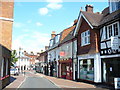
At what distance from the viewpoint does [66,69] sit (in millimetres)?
27609

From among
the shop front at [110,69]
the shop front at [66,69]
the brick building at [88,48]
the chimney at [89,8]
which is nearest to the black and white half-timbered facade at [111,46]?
the shop front at [110,69]

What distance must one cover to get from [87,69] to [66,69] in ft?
27.3

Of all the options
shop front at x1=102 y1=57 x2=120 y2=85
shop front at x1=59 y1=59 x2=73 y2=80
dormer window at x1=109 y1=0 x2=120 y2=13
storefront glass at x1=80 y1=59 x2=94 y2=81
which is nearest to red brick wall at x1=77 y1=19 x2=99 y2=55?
storefront glass at x1=80 y1=59 x2=94 y2=81

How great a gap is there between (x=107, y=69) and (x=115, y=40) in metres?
3.11

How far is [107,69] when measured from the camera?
53.6 ft

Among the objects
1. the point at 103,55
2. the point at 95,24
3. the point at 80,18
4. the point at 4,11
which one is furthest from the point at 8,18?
the point at 103,55

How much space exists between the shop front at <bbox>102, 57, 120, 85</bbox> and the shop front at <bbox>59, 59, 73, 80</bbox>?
27.8 feet

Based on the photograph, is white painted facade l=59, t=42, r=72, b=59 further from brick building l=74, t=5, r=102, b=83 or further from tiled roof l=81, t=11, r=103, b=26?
tiled roof l=81, t=11, r=103, b=26

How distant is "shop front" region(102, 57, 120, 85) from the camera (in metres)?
15.1

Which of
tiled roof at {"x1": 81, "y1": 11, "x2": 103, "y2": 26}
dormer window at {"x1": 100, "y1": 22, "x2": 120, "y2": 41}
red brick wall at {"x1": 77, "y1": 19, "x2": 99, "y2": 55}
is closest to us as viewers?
dormer window at {"x1": 100, "y1": 22, "x2": 120, "y2": 41}

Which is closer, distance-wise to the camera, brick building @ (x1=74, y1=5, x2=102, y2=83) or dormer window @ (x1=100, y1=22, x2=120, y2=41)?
dormer window @ (x1=100, y1=22, x2=120, y2=41)

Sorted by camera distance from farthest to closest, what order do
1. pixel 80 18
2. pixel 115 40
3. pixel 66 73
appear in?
pixel 66 73
pixel 80 18
pixel 115 40

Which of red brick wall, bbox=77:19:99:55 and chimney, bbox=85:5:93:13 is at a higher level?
chimney, bbox=85:5:93:13

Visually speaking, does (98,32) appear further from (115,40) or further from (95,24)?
(115,40)
